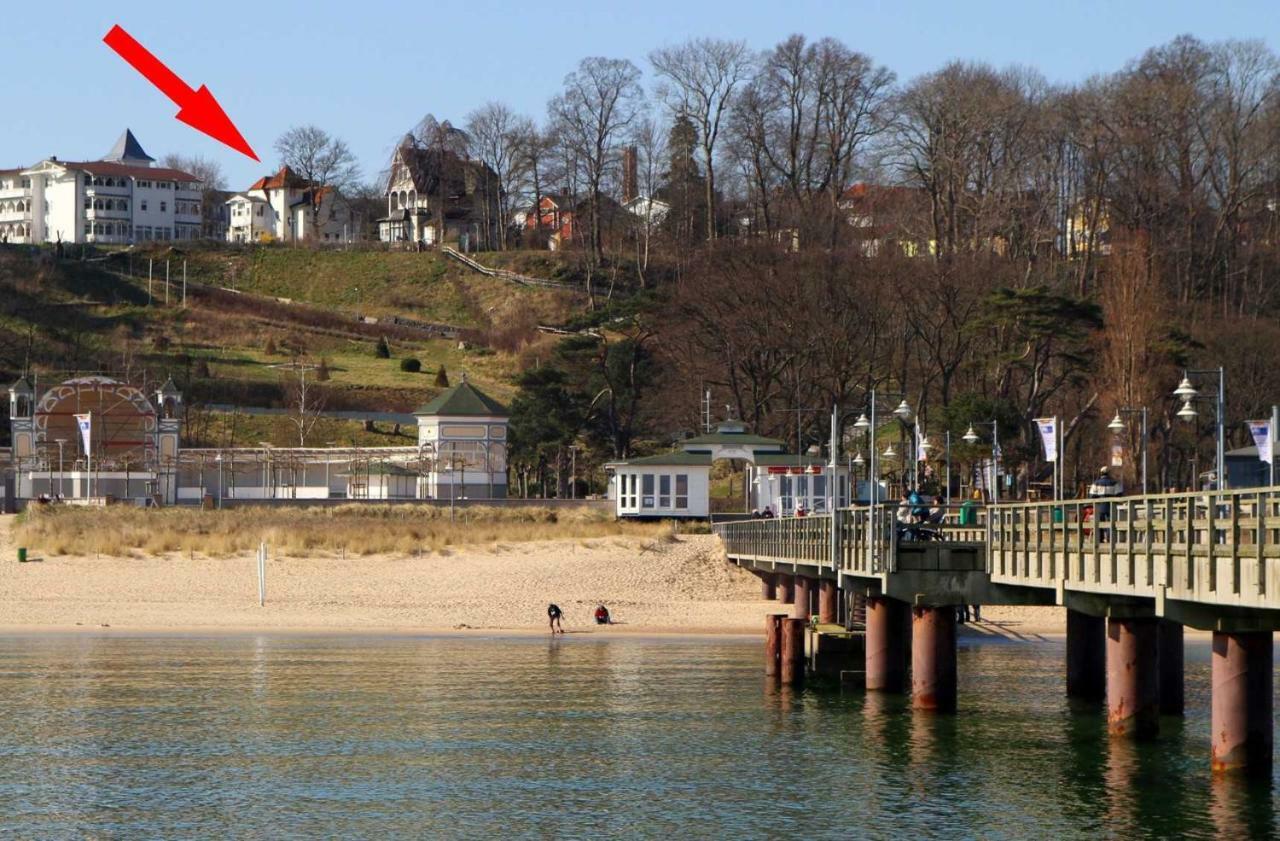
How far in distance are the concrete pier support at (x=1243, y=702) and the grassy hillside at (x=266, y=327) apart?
88.9 meters

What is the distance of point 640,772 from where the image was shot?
3180cm

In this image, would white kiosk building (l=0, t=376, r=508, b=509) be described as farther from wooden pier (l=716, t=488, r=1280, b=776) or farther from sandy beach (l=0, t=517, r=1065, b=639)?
wooden pier (l=716, t=488, r=1280, b=776)

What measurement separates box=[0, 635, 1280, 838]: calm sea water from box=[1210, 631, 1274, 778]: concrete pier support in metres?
0.56

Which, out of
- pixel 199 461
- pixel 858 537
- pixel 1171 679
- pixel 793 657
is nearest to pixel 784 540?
pixel 793 657

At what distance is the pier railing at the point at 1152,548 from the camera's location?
76.7 ft

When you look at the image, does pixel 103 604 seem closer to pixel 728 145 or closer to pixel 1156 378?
pixel 1156 378

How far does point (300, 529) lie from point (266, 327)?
7308 centimetres

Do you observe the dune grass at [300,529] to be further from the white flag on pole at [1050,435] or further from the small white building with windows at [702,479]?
the white flag on pole at [1050,435]

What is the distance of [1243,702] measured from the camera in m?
27.0

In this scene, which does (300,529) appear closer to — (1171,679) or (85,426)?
(85,426)

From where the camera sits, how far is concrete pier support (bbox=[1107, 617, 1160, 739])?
31516 millimetres

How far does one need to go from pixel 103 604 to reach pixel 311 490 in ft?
106

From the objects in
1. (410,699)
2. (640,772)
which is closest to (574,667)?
(410,699)

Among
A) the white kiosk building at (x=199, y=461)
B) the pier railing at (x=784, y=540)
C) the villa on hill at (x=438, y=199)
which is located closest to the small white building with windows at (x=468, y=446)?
the white kiosk building at (x=199, y=461)
